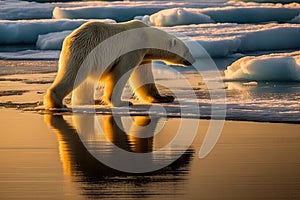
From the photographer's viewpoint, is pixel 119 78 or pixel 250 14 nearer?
pixel 119 78

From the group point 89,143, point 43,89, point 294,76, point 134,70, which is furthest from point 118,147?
point 294,76

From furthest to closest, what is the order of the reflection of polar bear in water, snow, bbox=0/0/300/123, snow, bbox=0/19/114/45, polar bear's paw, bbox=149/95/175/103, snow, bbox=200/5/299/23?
snow, bbox=200/5/299/23, snow, bbox=0/19/114/45, polar bear's paw, bbox=149/95/175/103, the reflection of polar bear in water, snow, bbox=0/0/300/123

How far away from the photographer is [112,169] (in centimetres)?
517

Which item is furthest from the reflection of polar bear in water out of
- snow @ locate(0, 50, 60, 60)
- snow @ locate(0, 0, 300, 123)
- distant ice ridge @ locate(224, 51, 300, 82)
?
snow @ locate(0, 50, 60, 60)

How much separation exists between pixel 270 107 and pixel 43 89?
3424 mm

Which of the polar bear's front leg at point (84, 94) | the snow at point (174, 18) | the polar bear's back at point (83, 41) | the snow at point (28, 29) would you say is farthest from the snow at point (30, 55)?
the polar bear's front leg at point (84, 94)

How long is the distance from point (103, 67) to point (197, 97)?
1.10 metres

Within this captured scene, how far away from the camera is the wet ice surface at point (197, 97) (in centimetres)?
→ 758

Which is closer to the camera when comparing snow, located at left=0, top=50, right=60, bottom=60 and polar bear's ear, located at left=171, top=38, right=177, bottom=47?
polar bear's ear, located at left=171, top=38, right=177, bottom=47

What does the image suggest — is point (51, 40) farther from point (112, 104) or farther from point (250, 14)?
point (112, 104)

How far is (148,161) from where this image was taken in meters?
5.48

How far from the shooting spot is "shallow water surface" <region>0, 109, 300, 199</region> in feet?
15.0

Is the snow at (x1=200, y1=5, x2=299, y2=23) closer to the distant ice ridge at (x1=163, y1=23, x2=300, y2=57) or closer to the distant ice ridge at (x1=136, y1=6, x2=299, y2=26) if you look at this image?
the distant ice ridge at (x1=136, y1=6, x2=299, y2=26)

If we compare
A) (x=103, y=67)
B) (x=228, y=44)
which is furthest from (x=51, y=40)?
(x=103, y=67)
